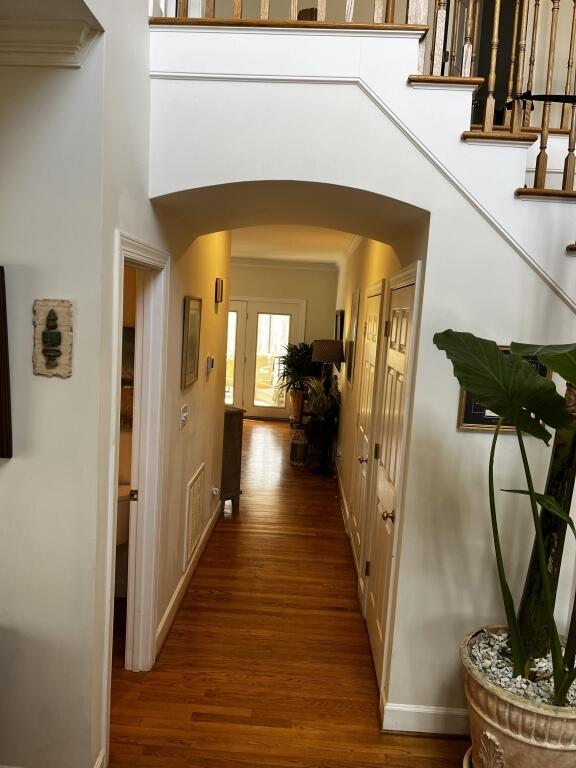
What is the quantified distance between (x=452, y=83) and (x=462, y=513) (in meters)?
1.76

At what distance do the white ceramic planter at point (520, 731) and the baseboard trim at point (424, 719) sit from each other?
54 centimetres

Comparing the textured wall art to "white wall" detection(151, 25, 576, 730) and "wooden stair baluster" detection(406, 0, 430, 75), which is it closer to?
"white wall" detection(151, 25, 576, 730)

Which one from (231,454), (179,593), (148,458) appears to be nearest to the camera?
(148,458)

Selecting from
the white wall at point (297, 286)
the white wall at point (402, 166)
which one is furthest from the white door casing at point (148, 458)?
the white wall at point (297, 286)

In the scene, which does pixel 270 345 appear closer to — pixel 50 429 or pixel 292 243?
pixel 292 243

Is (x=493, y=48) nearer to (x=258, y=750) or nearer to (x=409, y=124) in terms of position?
(x=409, y=124)

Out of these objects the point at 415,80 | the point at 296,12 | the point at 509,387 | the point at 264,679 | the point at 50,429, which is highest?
the point at 296,12

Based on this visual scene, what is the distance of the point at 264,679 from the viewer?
280 centimetres

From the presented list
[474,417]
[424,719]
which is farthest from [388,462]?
[424,719]

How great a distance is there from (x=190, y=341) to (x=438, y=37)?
1923 mm

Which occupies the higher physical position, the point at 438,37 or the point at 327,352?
the point at 438,37

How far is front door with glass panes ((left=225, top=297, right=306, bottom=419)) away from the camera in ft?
29.3

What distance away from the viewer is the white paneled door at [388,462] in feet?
8.66

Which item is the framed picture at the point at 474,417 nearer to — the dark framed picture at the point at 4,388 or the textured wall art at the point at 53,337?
the textured wall art at the point at 53,337
